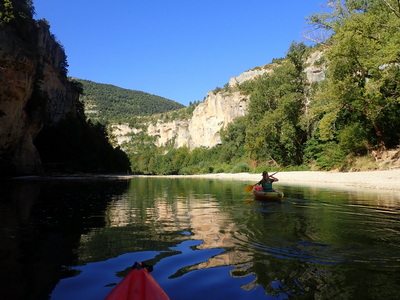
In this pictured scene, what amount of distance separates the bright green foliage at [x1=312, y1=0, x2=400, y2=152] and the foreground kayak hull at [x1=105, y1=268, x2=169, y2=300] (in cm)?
2012

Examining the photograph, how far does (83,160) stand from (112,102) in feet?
387

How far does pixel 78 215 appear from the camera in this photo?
28.8ft

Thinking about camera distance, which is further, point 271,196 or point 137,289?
point 271,196

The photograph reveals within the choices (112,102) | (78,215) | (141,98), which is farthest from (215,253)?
(141,98)

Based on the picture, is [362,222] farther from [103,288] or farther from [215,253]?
[103,288]

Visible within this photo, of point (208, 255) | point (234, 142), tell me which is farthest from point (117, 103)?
point (208, 255)

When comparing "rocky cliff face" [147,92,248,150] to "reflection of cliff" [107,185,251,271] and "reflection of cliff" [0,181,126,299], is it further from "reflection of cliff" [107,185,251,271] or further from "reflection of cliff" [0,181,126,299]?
"reflection of cliff" [0,181,126,299]

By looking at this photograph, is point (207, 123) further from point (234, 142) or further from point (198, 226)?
point (198, 226)

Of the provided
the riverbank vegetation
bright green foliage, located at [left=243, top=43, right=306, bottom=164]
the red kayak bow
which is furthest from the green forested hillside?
the red kayak bow

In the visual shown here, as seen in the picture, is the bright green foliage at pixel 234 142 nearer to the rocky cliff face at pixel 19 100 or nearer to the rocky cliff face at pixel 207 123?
the rocky cliff face at pixel 207 123

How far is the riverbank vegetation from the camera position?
2117 centimetres

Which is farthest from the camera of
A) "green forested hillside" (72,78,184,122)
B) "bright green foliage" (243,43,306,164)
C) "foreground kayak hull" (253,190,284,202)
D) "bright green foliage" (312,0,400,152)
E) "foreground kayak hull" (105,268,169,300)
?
"green forested hillside" (72,78,184,122)

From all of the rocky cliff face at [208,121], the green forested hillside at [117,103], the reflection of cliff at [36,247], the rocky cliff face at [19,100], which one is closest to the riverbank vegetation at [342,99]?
the reflection of cliff at [36,247]

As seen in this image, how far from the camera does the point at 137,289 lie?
2.59 meters
